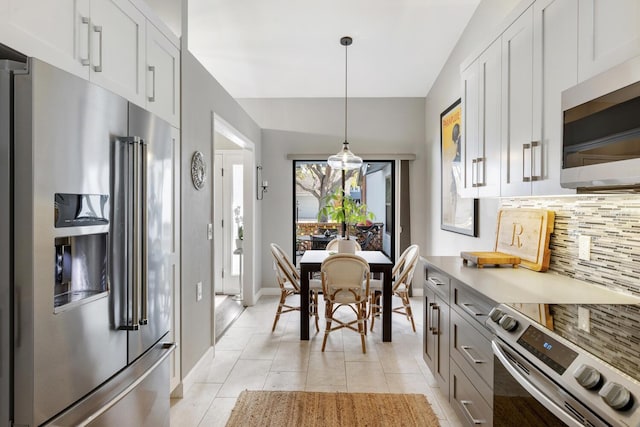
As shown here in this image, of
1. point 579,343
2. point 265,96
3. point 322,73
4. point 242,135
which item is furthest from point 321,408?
point 265,96

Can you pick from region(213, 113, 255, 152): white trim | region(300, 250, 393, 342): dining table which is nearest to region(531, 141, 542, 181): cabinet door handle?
region(300, 250, 393, 342): dining table

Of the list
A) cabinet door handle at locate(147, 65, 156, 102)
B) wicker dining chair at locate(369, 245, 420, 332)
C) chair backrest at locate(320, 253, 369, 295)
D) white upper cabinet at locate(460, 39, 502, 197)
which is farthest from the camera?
wicker dining chair at locate(369, 245, 420, 332)

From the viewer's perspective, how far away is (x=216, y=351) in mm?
3260

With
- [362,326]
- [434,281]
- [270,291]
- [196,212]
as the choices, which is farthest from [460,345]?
[270,291]

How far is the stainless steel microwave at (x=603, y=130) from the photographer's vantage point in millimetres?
1142

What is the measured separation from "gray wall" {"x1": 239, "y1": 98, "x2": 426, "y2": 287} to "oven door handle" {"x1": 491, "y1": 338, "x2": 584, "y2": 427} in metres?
3.79

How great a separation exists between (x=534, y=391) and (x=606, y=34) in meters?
1.35

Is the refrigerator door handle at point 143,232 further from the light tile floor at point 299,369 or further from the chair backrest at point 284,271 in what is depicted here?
the chair backrest at point 284,271

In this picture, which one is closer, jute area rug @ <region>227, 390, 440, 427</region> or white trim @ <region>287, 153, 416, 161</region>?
jute area rug @ <region>227, 390, 440, 427</region>

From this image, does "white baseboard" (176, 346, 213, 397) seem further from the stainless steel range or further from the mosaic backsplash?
the mosaic backsplash

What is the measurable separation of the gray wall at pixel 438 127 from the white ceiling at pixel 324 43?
0.15 meters

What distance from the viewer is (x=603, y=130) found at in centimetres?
126

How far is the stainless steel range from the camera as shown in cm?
84

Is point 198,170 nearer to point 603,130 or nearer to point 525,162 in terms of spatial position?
point 525,162
